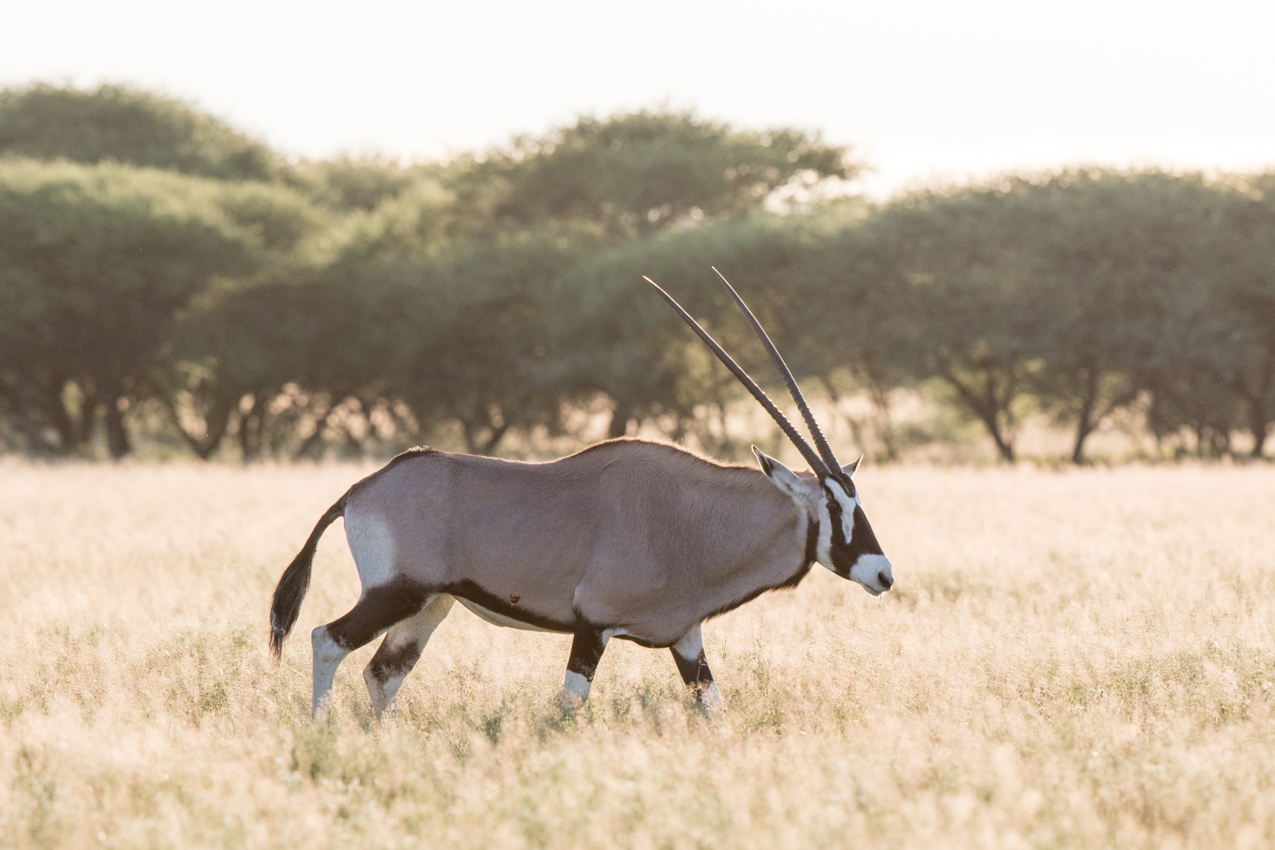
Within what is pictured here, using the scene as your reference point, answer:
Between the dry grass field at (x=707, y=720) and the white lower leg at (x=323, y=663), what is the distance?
20cm

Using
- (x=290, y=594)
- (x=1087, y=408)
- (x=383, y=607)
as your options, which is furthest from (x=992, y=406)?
(x=383, y=607)

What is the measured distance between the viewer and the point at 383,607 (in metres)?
6.62

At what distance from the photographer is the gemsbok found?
21.7ft

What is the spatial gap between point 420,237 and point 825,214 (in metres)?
13.7

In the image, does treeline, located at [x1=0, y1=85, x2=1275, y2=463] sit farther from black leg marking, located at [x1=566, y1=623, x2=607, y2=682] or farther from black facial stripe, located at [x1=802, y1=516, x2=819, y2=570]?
black leg marking, located at [x1=566, y1=623, x2=607, y2=682]

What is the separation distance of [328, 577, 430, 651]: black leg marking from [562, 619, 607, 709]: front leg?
0.86 m

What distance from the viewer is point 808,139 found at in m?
41.9

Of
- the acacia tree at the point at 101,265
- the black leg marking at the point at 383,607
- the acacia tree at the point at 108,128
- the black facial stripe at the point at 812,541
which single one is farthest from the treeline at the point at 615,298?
the black leg marking at the point at 383,607

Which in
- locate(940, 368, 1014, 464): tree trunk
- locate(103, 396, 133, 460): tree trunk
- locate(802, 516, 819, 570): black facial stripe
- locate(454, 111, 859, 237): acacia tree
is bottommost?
locate(103, 396, 133, 460): tree trunk

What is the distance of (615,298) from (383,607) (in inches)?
1048

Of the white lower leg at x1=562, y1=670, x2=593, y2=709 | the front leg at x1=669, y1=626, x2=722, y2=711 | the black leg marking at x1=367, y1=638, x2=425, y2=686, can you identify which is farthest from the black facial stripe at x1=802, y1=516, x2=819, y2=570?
the black leg marking at x1=367, y1=638, x2=425, y2=686

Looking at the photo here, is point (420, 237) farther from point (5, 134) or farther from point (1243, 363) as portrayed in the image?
point (1243, 363)

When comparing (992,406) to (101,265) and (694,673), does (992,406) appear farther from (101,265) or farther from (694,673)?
(694,673)

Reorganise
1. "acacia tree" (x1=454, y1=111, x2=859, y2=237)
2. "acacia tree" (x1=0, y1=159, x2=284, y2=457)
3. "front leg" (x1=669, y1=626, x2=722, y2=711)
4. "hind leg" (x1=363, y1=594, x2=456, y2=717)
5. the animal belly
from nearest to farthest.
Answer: the animal belly → "front leg" (x1=669, y1=626, x2=722, y2=711) → "hind leg" (x1=363, y1=594, x2=456, y2=717) → "acacia tree" (x1=0, y1=159, x2=284, y2=457) → "acacia tree" (x1=454, y1=111, x2=859, y2=237)
